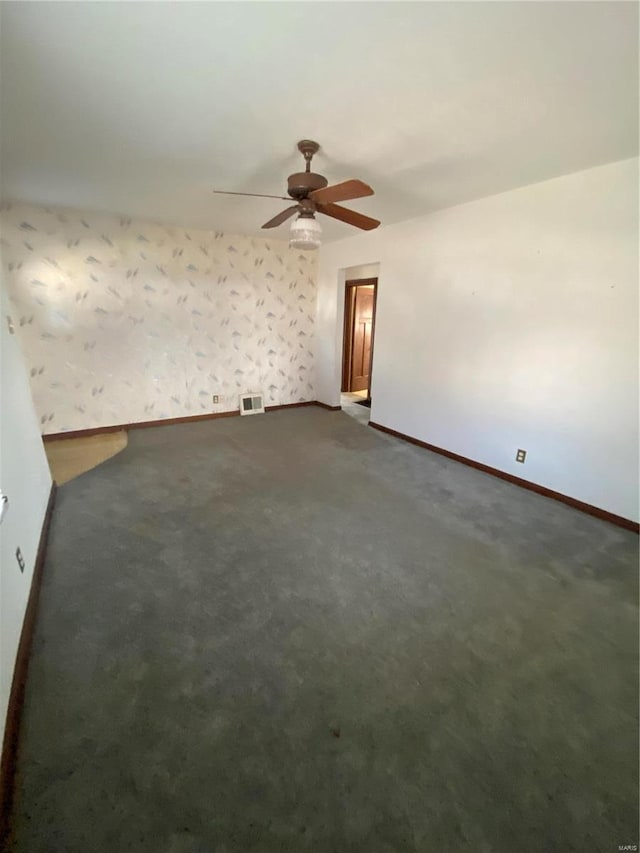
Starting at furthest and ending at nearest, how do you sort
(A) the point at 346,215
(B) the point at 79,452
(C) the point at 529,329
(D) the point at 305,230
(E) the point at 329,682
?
(B) the point at 79,452 < (C) the point at 529,329 < (A) the point at 346,215 < (D) the point at 305,230 < (E) the point at 329,682

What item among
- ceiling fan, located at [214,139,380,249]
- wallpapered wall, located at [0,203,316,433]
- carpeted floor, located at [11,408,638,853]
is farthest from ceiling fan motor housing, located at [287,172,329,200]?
wallpapered wall, located at [0,203,316,433]

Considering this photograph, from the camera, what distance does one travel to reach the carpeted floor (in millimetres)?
1059

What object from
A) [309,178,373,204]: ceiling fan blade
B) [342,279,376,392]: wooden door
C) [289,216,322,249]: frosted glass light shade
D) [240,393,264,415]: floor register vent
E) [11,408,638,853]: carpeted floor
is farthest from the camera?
[342,279,376,392]: wooden door

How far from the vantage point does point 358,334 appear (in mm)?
6000

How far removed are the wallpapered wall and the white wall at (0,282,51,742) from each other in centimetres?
137

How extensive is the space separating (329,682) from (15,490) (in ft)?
5.75

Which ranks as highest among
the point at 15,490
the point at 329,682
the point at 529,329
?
the point at 529,329

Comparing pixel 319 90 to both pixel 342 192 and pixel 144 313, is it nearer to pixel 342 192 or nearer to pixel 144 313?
pixel 342 192

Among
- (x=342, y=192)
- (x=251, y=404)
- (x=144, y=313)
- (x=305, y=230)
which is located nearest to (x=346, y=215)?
(x=305, y=230)

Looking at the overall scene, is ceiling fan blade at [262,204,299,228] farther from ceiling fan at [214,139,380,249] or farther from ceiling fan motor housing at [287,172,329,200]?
ceiling fan motor housing at [287,172,329,200]

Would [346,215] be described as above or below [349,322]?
below

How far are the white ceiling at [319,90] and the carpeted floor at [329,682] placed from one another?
2.36 metres

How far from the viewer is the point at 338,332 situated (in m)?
5.20

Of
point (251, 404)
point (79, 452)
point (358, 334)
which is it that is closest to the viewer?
point (79, 452)
